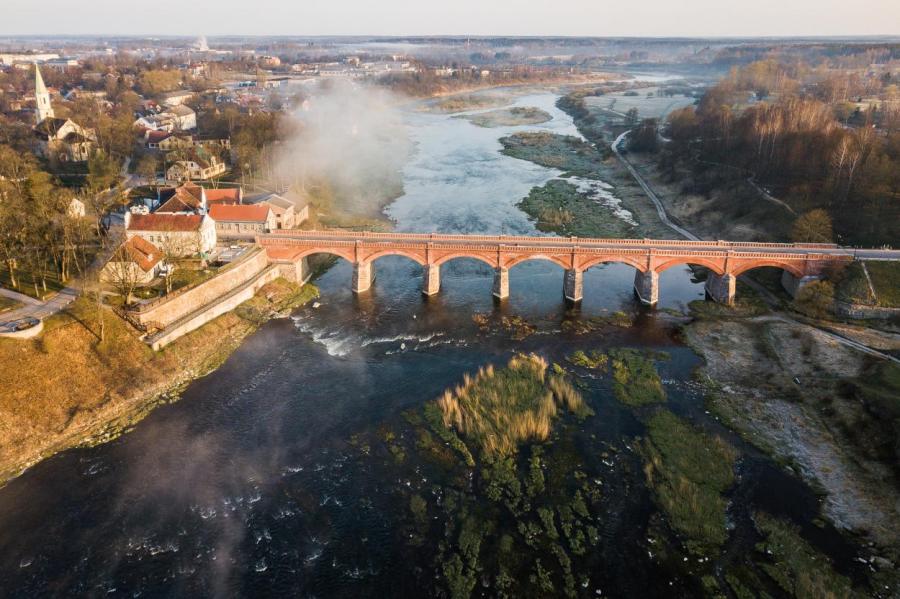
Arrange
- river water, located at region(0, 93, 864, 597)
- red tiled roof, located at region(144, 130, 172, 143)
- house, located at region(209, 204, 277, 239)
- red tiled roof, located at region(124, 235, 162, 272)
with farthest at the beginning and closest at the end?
red tiled roof, located at region(144, 130, 172, 143) < house, located at region(209, 204, 277, 239) < red tiled roof, located at region(124, 235, 162, 272) < river water, located at region(0, 93, 864, 597)

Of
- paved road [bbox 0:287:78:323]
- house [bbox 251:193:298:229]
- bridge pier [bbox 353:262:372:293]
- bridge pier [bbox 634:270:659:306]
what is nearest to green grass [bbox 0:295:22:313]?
paved road [bbox 0:287:78:323]

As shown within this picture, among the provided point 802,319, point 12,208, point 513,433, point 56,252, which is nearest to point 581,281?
point 802,319

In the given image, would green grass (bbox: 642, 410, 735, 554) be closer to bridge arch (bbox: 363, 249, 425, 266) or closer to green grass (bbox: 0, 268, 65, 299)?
bridge arch (bbox: 363, 249, 425, 266)

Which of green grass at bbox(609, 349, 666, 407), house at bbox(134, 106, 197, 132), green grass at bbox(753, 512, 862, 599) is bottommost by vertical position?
green grass at bbox(753, 512, 862, 599)

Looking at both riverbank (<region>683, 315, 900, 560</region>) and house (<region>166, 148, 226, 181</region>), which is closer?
riverbank (<region>683, 315, 900, 560</region>)

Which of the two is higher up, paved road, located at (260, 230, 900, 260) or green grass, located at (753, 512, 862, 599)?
paved road, located at (260, 230, 900, 260)

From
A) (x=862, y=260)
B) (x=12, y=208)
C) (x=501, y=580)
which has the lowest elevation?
(x=501, y=580)

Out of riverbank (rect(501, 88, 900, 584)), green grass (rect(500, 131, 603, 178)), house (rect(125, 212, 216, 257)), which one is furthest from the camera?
green grass (rect(500, 131, 603, 178))

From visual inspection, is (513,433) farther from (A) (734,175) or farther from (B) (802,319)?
(A) (734,175)
